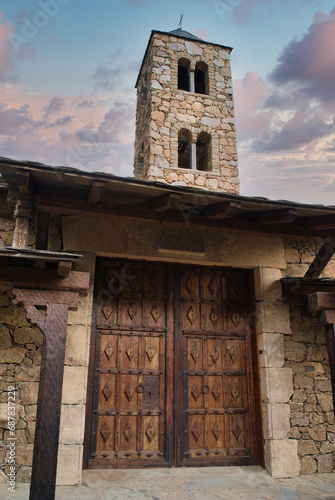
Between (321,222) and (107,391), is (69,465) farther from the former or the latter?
(321,222)

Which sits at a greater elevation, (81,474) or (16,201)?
(16,201)

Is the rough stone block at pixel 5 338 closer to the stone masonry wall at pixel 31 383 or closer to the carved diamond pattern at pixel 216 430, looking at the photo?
the stone masonry wall at pixel 31 383

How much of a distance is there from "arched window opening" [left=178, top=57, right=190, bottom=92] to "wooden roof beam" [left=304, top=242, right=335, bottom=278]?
5.71 m

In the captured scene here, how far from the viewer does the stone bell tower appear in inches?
299

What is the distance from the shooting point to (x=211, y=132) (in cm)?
816

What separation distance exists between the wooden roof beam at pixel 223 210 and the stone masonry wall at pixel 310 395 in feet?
4.59

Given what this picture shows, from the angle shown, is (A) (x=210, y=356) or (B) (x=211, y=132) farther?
(B) (x=211, y=132)

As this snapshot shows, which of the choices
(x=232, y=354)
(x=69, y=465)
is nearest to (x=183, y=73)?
(x=232, y=354)

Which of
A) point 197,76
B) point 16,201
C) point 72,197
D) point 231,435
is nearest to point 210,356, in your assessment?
point 231,435

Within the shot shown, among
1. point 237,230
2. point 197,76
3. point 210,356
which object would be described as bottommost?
point 210,356

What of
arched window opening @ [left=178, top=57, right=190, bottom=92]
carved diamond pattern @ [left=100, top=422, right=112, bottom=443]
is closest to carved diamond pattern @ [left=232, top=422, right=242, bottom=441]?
carved diamond pattern @ [left=100, top=422, right=112, bottom=443]

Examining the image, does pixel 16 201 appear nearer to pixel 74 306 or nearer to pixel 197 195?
pixel 74 306

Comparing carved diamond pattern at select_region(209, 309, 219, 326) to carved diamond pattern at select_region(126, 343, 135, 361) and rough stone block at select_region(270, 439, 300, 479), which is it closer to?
carved diamond pattern at select_region(126, 343, 135, 361)

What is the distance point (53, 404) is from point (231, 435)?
2.43 metres
